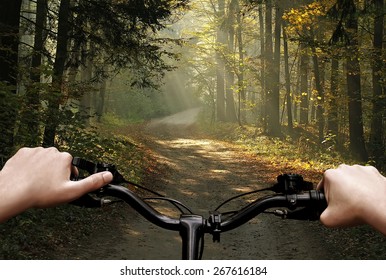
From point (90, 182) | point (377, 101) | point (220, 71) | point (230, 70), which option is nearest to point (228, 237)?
point (90, 182)

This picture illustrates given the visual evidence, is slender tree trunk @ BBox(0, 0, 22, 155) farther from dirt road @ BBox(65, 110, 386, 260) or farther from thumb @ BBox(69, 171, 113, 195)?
thumb @ BBox(69, 171, 113, 195)

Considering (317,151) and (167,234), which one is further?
(317,151)

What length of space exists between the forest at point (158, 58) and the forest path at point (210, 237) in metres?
2.37

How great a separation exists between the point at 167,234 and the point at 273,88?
16.3 metres

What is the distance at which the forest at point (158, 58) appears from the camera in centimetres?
833

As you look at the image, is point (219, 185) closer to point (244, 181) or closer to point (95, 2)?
point (244, 181)

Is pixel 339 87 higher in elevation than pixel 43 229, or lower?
higher

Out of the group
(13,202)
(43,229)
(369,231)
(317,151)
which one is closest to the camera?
(13,202)

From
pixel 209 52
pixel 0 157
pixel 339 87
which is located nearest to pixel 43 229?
pixel 0 157

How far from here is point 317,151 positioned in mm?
18922

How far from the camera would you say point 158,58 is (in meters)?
12.8

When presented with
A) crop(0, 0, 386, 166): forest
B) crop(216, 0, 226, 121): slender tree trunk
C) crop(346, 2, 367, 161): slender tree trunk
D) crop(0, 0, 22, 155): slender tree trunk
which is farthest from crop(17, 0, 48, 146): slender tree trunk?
crop(216, 0, 226, 121): slender tree trunk

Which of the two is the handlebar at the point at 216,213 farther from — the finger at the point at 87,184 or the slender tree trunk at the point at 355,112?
the slender tree trunk at the point at 355,112
